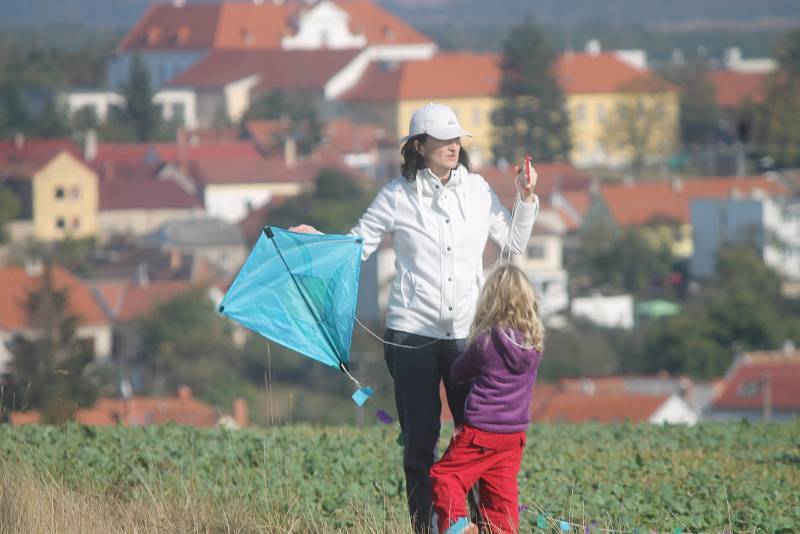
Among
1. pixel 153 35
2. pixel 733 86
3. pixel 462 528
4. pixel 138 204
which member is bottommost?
pixel 138 204

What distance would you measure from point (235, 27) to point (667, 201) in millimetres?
69694

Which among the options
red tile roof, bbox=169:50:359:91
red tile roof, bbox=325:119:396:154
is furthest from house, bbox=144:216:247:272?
red tile roof, bbox=169:50:359:91

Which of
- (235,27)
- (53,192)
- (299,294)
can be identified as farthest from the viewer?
(235,27)

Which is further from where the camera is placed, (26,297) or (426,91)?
(426,91)

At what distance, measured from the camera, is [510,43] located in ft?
384

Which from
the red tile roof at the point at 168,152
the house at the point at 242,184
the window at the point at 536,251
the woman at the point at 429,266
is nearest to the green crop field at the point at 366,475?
the woman at the point at 429,266

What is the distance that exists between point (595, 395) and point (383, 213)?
1183 inches

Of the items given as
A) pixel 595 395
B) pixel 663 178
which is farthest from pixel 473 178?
pixel 663 178

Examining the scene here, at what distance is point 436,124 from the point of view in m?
6.17

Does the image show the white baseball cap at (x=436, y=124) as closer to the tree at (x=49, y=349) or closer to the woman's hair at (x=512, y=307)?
the woman's hair at (x=512, y=307)

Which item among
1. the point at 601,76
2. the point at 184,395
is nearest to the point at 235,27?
the point at 601,76

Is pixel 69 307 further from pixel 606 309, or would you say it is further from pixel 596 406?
pixel 596 406

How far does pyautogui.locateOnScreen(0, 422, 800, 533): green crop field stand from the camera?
6.52 meters

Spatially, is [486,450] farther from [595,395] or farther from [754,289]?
[754,289]
